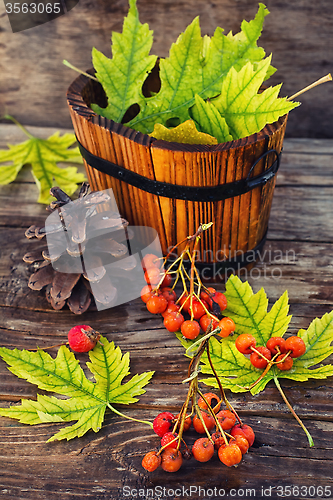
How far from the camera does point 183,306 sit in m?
0.68

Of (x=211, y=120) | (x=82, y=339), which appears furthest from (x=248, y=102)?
(x=82, y=339)

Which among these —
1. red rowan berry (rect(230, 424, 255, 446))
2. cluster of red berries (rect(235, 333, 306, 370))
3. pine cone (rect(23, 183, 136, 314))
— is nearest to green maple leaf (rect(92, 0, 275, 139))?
pine cone (rect(23, 183, 136, 314))

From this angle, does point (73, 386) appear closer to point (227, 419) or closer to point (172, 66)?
point (227, 419)

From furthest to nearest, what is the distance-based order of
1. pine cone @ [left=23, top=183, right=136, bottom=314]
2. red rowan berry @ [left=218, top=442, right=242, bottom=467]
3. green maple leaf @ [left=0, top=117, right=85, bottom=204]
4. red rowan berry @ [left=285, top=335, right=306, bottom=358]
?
1. green maple leaf @ [left=0, top=117, right=85, bottom=204]
2. pine cone @ [left=23, top=183, right=136, bottom=314]
3. red rowan berry @ [left=285, top=335, right=306, bottom=358]
4. red rowan berry @ [left=218, top=442, right=242, bottom=467]

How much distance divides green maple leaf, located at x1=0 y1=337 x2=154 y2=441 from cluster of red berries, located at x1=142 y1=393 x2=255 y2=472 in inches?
3.8

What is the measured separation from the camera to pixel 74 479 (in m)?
0.53

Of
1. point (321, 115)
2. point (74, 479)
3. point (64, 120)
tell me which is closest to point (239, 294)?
point (74, 479)

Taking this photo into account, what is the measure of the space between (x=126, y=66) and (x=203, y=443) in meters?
0.65

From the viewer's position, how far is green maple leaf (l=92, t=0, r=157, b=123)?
2.49ft

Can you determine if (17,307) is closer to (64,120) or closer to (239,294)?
(239,294)

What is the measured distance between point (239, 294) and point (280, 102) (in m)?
0.31

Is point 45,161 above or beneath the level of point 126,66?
beneath

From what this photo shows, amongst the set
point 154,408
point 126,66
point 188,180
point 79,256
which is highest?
point 126,66

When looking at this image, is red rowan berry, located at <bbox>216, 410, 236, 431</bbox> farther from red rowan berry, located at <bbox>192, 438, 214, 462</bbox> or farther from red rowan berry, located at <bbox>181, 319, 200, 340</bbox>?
red rowan berry, located at <bbox>181, 319, 200, 340</bbox>
